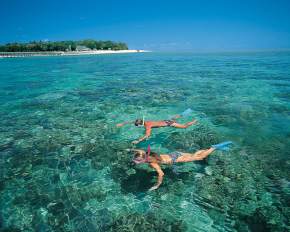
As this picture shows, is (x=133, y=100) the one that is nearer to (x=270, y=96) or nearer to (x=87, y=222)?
(x=270, y=96)

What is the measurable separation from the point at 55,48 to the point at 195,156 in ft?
400

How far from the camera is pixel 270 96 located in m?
15.4

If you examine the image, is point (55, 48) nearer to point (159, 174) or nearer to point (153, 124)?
point (153, 124)

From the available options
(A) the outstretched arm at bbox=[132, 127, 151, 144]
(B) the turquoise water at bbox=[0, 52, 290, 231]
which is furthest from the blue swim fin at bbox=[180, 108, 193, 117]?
(A) the outstretched arm at bbox=[132, 127, 151, 144]

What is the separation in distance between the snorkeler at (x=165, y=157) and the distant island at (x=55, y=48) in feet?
336

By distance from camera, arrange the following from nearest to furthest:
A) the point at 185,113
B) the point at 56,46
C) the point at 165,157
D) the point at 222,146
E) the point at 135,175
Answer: the point at 135,175 → the point at 165,157 → the point at 222,146 → the point at 185,113 → the point at 56,46

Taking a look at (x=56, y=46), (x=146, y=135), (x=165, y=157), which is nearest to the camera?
(x=165, y=157)

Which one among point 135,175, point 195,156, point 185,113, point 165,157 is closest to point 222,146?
point 195,156

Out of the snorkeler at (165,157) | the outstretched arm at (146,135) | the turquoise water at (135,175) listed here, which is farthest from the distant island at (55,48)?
the snorkeler at (165,157)

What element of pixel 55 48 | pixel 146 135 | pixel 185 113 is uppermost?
pixel 55 48

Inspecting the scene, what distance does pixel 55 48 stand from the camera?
114125 mm

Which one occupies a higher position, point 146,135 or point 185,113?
point 185,113

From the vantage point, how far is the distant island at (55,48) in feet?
318

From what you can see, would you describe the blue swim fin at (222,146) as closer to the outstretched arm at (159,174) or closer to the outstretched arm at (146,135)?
the outstretched arm at (159,174)
